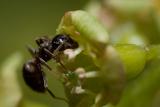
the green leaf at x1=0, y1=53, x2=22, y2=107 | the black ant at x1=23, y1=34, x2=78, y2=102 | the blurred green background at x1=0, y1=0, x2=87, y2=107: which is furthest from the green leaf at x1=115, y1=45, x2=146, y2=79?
the blurred green background at x1=0, y1=0, x2=87, y2=107

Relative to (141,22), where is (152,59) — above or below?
above

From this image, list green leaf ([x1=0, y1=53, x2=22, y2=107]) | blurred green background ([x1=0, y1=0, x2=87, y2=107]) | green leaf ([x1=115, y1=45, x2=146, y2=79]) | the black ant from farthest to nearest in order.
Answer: blurred green background ([x1=0, y1=0, x2=87, y2=107]) → green leaf ([x1=0, y1=53, x2=22, y2=107]) → the black ant → green leaf ([x1=115, y1=45, x2=146, y2=79])

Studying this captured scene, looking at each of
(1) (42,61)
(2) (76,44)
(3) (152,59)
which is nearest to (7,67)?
(1) (42,61)

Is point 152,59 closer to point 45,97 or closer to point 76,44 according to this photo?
point 76,44

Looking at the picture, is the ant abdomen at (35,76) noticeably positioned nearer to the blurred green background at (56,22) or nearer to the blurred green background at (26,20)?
the blurred green background at (56,22)

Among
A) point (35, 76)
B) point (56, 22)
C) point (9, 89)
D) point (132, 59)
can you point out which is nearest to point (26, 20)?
point (56, 22)

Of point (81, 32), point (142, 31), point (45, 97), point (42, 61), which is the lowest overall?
point (45, 97)

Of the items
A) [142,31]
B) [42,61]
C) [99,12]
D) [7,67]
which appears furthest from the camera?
[99,12]

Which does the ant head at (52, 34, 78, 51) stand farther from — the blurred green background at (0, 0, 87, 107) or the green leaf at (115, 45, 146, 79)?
the blurred green background at (0, 0, 87, 107)
